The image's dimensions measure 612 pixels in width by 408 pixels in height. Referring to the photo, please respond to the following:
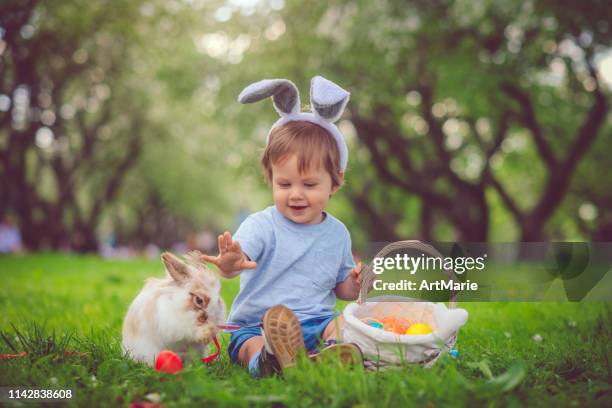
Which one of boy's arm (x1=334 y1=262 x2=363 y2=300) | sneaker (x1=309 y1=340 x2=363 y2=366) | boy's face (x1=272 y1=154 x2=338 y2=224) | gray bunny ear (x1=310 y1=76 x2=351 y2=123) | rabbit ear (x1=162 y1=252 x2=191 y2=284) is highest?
gray bunny ear (x1=310 y1=76 x2=351 y2=123)

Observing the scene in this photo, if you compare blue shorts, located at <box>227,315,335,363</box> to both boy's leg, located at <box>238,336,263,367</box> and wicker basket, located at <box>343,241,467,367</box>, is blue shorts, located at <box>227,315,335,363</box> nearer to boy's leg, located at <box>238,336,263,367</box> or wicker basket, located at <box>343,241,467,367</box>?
boy's leg, located at <box>238,336,263,367</box>

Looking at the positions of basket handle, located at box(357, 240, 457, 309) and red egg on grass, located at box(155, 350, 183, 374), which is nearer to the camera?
red egg on grass, located at box(155, 350, 183, 374)

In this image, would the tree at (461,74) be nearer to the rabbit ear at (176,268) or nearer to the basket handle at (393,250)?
the basket handle at (393,250)

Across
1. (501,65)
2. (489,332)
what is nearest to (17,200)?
(501,65)

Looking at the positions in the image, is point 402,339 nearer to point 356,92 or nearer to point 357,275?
point 357,275

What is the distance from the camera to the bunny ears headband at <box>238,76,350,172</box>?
2.99m

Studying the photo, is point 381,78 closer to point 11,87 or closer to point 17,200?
point 11,87

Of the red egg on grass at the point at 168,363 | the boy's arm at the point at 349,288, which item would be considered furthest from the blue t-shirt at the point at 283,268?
the red egg on grass at the point at 168,363

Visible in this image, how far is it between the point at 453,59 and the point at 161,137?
44.8 ft

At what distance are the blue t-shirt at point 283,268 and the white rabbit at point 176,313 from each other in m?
0.25

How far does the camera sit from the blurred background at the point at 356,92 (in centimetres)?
A: 1064

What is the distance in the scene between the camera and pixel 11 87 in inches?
566

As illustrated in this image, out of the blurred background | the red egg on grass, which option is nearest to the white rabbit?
the red egg on grass

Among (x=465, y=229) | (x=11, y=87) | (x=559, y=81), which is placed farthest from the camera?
(x=465, y=229)
